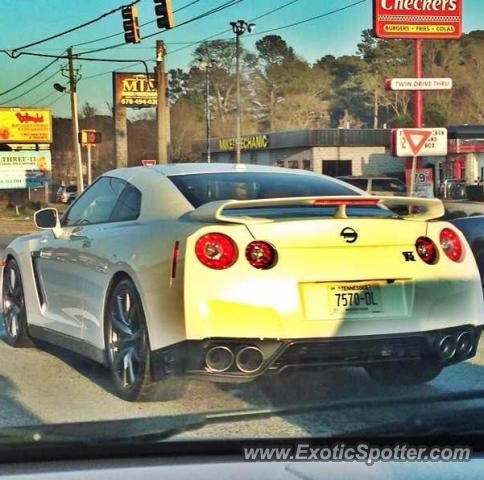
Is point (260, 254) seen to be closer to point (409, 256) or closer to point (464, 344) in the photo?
point (409, 256)

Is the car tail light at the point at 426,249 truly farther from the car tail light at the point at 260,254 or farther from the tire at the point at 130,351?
the tire at the point at 130,351

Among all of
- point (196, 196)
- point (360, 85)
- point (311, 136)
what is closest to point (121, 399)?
point (196, 196)

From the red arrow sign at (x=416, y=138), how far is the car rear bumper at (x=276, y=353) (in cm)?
1072

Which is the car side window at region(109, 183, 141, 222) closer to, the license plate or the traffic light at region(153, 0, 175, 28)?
the license plate

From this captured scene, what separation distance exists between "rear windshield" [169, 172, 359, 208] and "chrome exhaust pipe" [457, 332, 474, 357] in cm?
132

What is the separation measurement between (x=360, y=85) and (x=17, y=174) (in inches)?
1897

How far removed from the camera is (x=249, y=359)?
439cm

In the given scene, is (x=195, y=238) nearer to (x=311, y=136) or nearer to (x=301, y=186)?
(x=301, y=186)

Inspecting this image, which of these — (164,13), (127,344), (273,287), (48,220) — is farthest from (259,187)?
(164,13)

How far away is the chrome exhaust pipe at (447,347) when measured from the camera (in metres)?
4.68

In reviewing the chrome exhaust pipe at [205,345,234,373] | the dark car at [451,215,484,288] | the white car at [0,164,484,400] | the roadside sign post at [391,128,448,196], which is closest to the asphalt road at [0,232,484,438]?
the white car at [0,164,484,400]

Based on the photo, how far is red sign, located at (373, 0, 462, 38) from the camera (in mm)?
20594

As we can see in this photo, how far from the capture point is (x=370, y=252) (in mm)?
4574

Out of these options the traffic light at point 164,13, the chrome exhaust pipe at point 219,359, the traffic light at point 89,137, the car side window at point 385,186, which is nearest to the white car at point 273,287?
the chrome exhaust pipe at point 219,359
